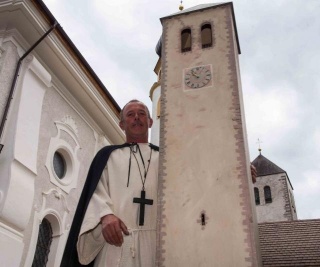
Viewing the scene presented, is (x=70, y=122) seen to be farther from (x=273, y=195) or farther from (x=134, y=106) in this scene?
(x=273, y=195)

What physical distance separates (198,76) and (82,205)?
30.6 feet

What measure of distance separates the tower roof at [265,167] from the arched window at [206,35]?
31075 mm

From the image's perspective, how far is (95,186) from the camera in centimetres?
307

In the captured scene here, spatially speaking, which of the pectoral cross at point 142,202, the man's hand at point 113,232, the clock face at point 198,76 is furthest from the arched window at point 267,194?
the man's hand at point 113,232

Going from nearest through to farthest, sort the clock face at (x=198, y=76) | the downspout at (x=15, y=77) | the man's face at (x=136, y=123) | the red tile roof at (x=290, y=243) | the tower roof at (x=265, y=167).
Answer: the man's face at (x=136, y=123)
the downspout at (x=15, y=77)
the clock face at (x=198, y=76)
the red tile roof at (x=290, y=243)
the tower roof at (x=265, y=167)

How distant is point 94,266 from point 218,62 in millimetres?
9765

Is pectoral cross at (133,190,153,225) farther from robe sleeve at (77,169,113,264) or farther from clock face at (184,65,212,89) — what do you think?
clock face at (184,65,212,89)

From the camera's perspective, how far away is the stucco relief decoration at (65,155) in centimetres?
1061

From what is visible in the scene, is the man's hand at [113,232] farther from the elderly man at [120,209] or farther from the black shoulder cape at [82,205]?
the black shoulder cape at [82,205]

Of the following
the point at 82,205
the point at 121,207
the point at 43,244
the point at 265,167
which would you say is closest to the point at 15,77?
the point at 43,244

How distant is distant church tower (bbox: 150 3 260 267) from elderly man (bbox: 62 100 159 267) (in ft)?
16.4

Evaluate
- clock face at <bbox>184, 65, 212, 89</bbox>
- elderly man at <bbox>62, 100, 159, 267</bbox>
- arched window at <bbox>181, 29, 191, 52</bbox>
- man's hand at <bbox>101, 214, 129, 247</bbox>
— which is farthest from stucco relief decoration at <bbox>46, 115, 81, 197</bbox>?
man's hand at <bbox>101, 214, 129, 247</bbox>

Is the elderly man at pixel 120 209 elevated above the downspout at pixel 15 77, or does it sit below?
below

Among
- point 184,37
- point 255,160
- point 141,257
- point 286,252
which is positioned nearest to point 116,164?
point 141,257
